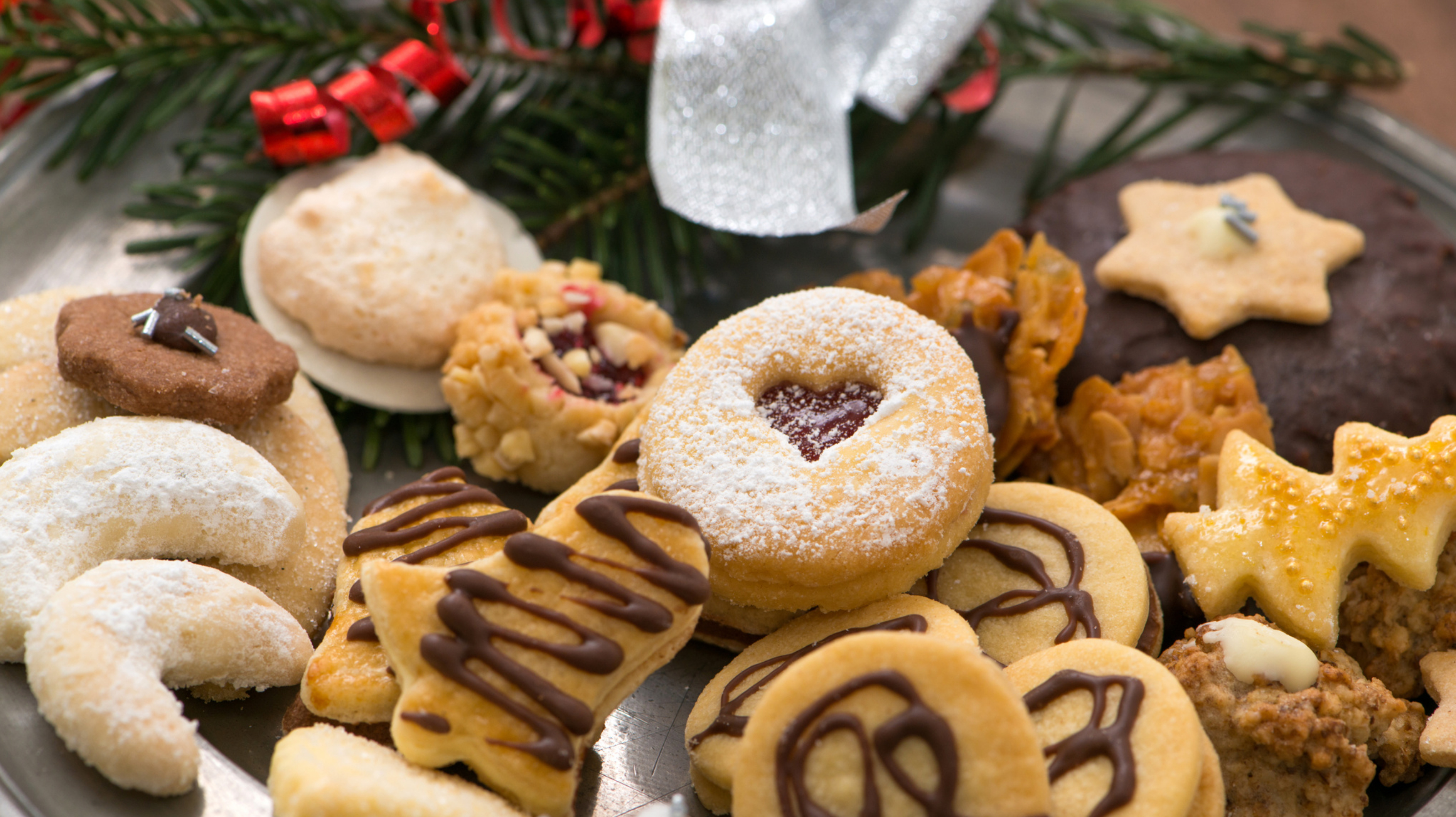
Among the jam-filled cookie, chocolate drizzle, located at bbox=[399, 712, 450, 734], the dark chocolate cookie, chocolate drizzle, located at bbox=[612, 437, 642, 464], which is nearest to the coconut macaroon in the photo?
the jam-filled cookie

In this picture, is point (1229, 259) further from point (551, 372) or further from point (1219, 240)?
point (551, 372)

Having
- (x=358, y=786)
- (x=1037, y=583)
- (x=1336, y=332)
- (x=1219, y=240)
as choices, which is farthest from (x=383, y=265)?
(x=1336, y=332)

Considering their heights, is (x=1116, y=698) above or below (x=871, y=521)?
below

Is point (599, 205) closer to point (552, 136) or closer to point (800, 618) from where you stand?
point (552, 136)

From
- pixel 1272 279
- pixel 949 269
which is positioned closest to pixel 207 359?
pixel 949 269

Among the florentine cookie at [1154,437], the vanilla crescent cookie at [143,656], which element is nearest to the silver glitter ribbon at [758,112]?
the florentine cookie at [1154,437]

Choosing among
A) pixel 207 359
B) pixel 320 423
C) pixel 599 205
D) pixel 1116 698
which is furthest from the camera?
pixel 599 205

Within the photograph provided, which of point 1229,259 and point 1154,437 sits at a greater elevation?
point 1229,259
